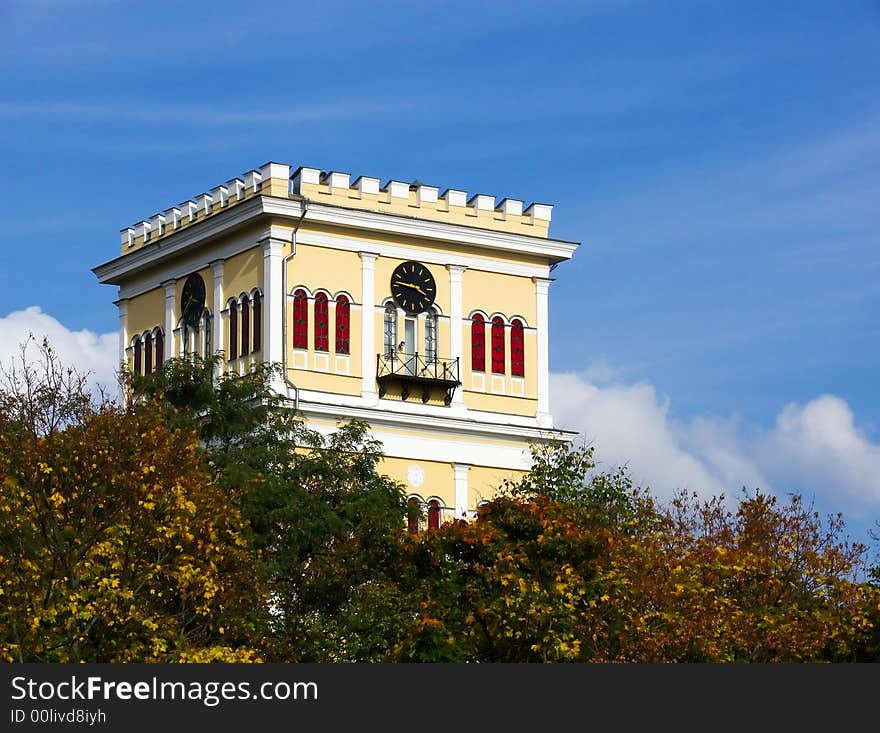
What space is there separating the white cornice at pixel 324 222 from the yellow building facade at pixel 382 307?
0.05m

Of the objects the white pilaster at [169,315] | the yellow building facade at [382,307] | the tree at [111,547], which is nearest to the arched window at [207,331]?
the yellow building facade at [382,307]

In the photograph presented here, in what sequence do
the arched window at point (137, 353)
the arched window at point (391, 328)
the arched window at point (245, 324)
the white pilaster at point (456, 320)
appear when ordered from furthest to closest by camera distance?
1. the arched window at point (137, 353)
2. the white pilaster at point (456, 320)
3. the arched window at point (391, 328)
4. the arched window at point (245, 324)

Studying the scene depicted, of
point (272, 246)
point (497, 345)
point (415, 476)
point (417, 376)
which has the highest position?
point (272, 246)

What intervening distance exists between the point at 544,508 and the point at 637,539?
3701 millimetres

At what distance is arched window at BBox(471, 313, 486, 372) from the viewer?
6950 cm

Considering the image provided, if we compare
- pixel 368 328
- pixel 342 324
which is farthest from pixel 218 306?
pixel 368 328

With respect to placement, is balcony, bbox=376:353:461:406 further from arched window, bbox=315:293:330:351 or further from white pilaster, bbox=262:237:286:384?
white pilaster, bbox=262:237:286:384


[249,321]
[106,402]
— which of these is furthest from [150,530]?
[249,321]

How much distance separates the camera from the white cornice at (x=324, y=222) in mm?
65938

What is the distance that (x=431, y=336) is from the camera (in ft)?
226

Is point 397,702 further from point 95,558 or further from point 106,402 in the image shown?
point 106,402

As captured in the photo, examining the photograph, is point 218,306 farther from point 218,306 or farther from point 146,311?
point 146,311

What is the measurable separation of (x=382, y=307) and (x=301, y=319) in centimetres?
294

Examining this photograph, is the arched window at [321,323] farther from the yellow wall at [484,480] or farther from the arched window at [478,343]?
the yellow wall at [484,480]
